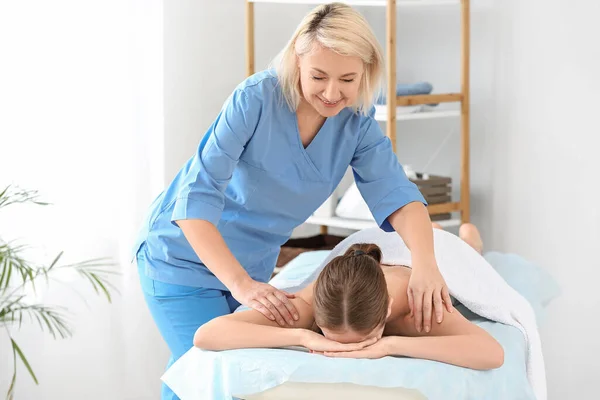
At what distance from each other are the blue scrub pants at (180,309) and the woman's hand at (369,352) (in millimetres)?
430

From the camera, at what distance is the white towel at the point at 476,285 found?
187 centimetres

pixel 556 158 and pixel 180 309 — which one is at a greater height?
pixel 556 158

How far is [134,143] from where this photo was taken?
2971 millimetres

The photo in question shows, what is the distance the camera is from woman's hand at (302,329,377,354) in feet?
5.02

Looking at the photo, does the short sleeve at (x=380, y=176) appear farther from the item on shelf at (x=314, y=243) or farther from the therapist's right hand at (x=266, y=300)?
the item on shelf at (x=314, y=243)

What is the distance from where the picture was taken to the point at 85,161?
9.26ft

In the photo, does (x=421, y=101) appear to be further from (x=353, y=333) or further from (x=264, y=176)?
(x=353, y=333)

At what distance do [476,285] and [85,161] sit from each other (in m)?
1.42

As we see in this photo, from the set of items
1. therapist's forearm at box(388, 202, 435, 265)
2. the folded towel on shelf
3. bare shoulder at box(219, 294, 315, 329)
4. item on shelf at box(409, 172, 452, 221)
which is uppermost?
the folded towel on shelf

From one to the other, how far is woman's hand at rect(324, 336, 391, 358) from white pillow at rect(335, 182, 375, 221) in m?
1.61

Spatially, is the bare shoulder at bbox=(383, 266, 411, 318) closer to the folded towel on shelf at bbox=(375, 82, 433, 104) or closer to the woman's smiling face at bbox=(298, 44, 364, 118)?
the woman's smiling face at bbox=(298, 44, 364, 118)

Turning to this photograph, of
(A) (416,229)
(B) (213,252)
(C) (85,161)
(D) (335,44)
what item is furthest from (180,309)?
(C) (85,161)

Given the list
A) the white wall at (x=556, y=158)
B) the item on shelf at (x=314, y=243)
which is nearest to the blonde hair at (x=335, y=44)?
the white wall at (x=556, y=158)

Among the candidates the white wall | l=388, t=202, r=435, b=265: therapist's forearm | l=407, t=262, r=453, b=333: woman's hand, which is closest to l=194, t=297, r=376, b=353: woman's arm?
l=407, t=262, r=453, b=333: woman's hand
